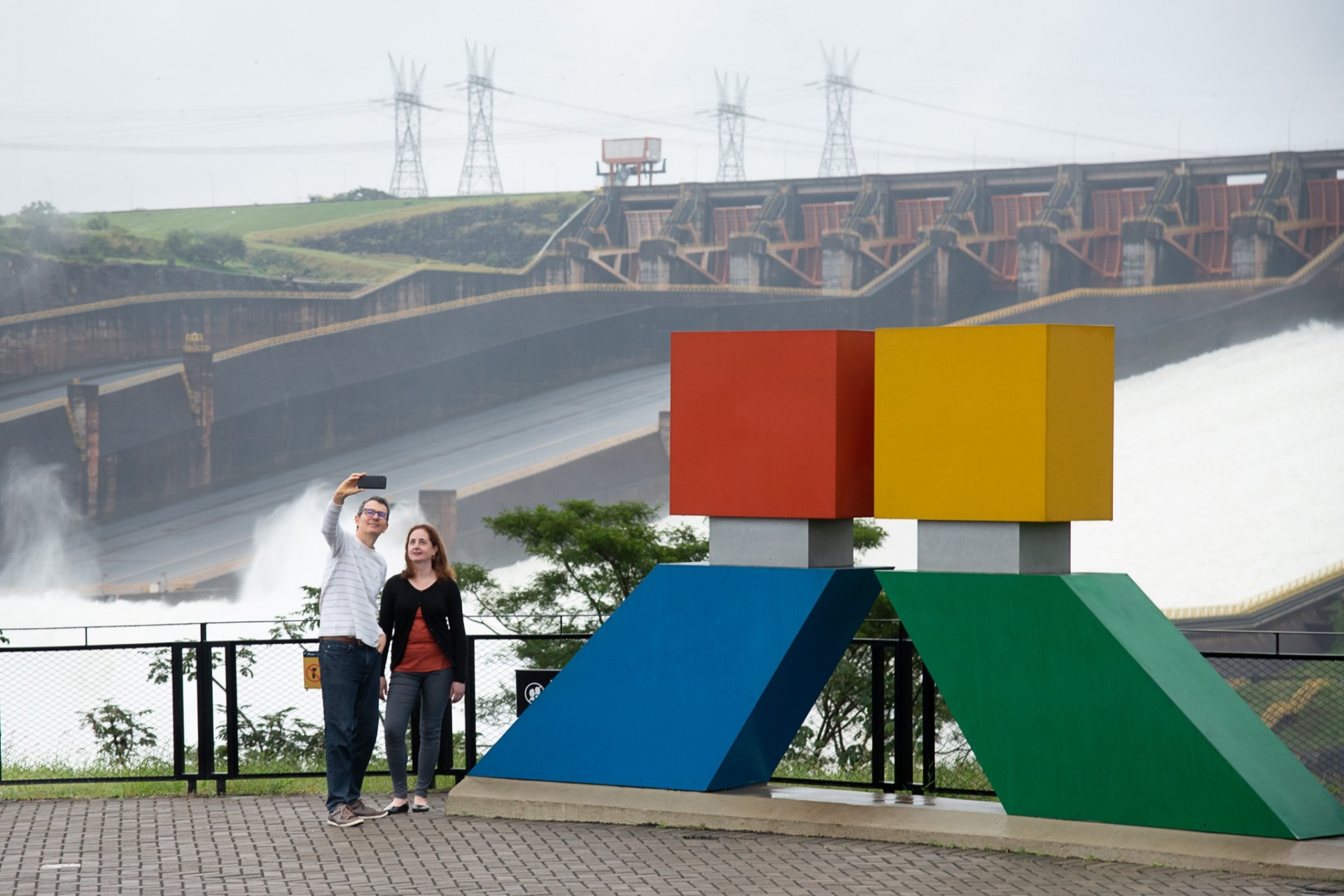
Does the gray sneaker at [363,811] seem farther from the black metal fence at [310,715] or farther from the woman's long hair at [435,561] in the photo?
the woman's long hair at [435,561]

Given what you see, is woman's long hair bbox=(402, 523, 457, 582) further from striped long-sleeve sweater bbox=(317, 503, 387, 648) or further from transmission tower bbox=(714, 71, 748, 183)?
transmission tower bbox=(714, 71, 748, 183)

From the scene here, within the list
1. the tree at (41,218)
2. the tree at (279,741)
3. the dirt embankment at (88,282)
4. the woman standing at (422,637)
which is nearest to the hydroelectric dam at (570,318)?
the dirt embankment at (88,282)

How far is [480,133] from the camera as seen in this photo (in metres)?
55.8

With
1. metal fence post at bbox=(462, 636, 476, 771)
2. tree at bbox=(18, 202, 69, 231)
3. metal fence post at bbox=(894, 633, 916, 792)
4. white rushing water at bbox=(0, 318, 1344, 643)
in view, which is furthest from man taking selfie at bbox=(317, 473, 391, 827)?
tree at bbox=(18, 202, 69, 231)

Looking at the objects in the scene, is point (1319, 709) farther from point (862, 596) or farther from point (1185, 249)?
point (862, 596)

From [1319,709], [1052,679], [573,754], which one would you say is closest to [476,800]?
[573,754]

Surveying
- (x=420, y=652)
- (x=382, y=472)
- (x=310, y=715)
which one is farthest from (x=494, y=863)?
(x=382, y=472)

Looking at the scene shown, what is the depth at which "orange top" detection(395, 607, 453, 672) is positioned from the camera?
7.98 metres

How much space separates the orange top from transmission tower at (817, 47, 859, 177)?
46319mm

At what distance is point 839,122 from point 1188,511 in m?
17.8

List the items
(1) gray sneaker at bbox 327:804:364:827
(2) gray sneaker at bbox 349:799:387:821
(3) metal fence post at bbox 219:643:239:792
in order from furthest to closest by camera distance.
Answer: (3) metal fence post at bbox 219:643:239:792 < (2) gray sneaker at bbox 349:799:387:821 < (1) gray sneaker at bbox 327:804:364:827

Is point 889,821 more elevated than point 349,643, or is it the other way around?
point 349,643

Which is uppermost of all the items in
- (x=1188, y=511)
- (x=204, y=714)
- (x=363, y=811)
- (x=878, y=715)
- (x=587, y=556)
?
(x=878, y=715)

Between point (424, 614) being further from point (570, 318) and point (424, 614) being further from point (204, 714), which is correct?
point (570, 318)
